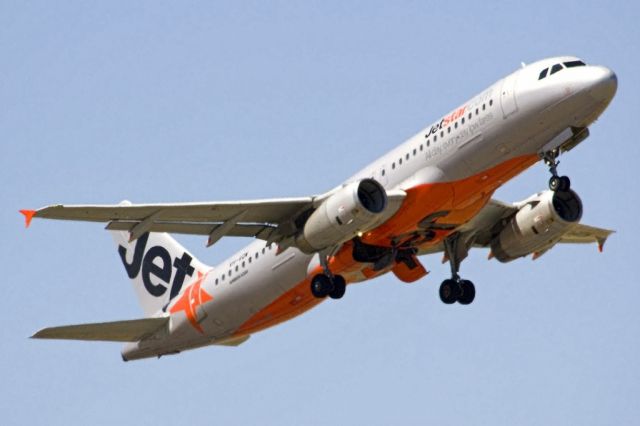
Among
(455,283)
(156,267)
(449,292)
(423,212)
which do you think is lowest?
(449,292)

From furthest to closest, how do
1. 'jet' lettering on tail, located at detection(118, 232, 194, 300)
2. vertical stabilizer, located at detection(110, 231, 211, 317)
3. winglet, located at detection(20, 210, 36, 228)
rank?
'jet' lettering on tail, located at detection(118, 232, 194, 300)
vertical stabilizer, located at detection(110, 231, 211, 317)
winglet, located at detection(20, 210, 36, 228)

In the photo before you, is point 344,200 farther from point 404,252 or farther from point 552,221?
point 552,221

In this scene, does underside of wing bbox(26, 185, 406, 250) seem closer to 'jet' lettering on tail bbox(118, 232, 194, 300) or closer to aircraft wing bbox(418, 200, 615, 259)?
aircraft wing bbox(418, 200, 615, 259)

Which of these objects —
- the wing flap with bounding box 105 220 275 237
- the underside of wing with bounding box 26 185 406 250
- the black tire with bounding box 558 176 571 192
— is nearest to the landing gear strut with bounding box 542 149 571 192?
the black tire with bounding box 558 176 571 192

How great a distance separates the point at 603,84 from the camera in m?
42.8

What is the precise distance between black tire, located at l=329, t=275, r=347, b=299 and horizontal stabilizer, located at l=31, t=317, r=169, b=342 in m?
8.31

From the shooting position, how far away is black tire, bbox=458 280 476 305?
51.8 metres

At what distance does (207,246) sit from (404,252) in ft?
24.2

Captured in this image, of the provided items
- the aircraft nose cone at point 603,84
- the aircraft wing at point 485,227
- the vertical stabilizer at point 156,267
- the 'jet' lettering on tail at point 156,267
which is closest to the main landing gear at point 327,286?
the aircraft wing at point 485,227

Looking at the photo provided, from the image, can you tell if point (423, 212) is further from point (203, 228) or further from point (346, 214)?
point (203, 228)

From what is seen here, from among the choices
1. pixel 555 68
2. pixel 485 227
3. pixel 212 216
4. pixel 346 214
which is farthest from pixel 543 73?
pixel 212 216

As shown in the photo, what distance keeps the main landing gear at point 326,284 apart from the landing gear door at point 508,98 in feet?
28.2

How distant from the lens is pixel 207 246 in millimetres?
47281

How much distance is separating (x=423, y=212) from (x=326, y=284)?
4732 millimetres
